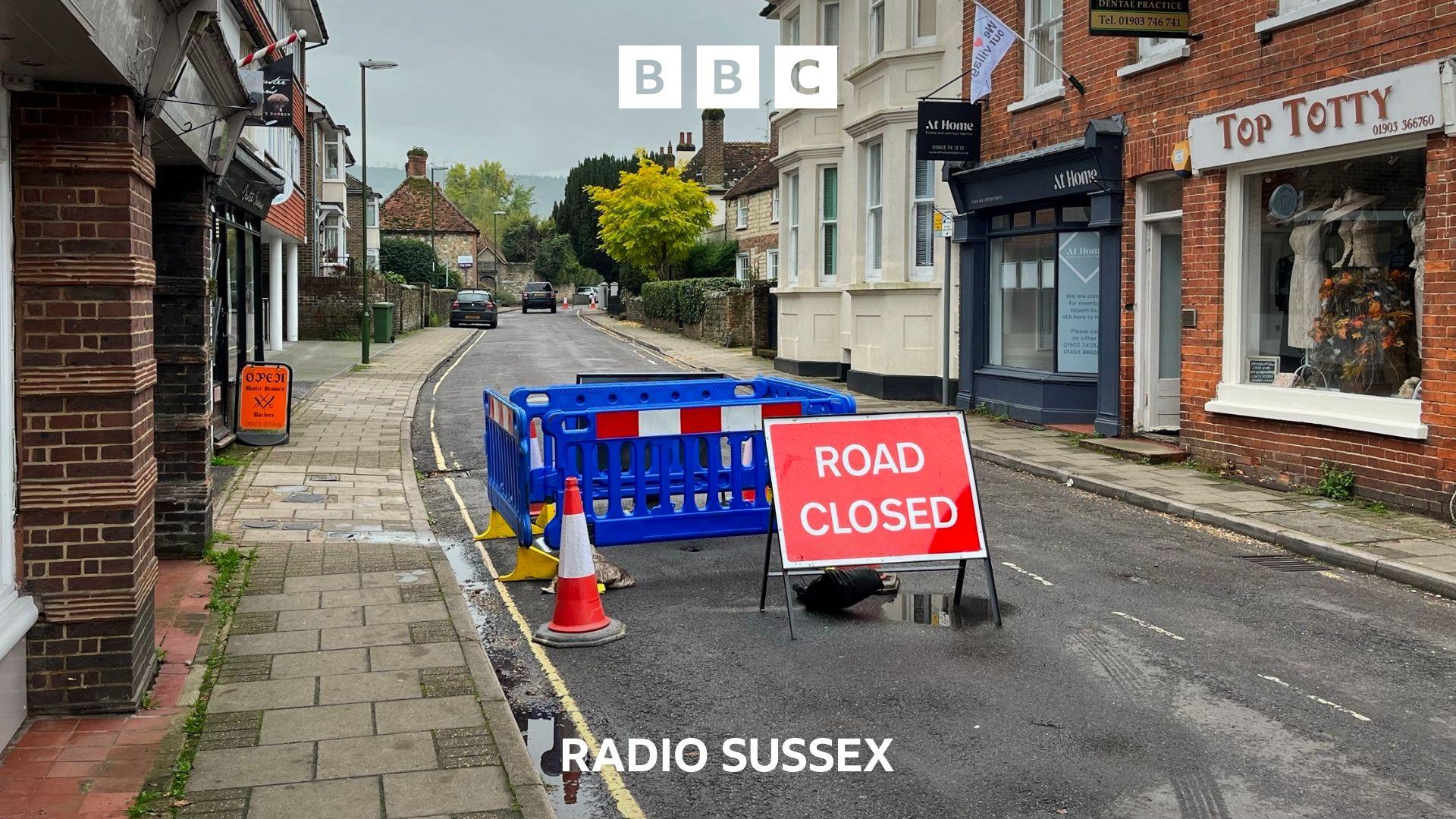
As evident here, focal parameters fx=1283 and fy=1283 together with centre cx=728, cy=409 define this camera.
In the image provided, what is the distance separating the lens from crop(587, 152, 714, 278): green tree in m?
53.4

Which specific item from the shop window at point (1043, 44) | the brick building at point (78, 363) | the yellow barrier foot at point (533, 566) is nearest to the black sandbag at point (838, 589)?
the yellow barrier foot at point (533, 566)

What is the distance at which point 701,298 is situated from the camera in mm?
40812

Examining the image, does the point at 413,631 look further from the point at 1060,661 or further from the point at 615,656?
the point at 1060,661

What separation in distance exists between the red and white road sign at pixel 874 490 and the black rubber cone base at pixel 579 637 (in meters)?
1.08

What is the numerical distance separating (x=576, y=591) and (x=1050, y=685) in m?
2.60

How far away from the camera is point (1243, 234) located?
41.8 ft

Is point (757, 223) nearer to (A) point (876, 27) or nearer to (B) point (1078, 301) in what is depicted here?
(A) point (876, 27)

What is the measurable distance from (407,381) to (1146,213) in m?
14.8

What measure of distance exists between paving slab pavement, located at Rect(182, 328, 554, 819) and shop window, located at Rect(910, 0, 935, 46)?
506 inches

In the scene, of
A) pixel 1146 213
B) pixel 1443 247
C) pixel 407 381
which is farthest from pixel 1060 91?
pixel 407 381

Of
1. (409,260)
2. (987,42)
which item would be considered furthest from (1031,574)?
(409,260)

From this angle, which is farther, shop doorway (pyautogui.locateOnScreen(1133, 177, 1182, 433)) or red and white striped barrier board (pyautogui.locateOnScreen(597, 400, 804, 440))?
shop doorway (pyautogui.locateOnScreen(1133, 177, 1182, 433))

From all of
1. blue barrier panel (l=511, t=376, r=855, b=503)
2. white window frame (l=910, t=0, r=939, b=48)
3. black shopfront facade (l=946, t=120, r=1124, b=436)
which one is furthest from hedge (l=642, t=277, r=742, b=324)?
blue barrier panel (l=511, t=376, r=855, b=503)

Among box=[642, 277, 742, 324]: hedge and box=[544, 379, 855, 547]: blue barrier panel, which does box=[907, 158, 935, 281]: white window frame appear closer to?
box=[544, 379, 855, 547]: blue barrier panel
